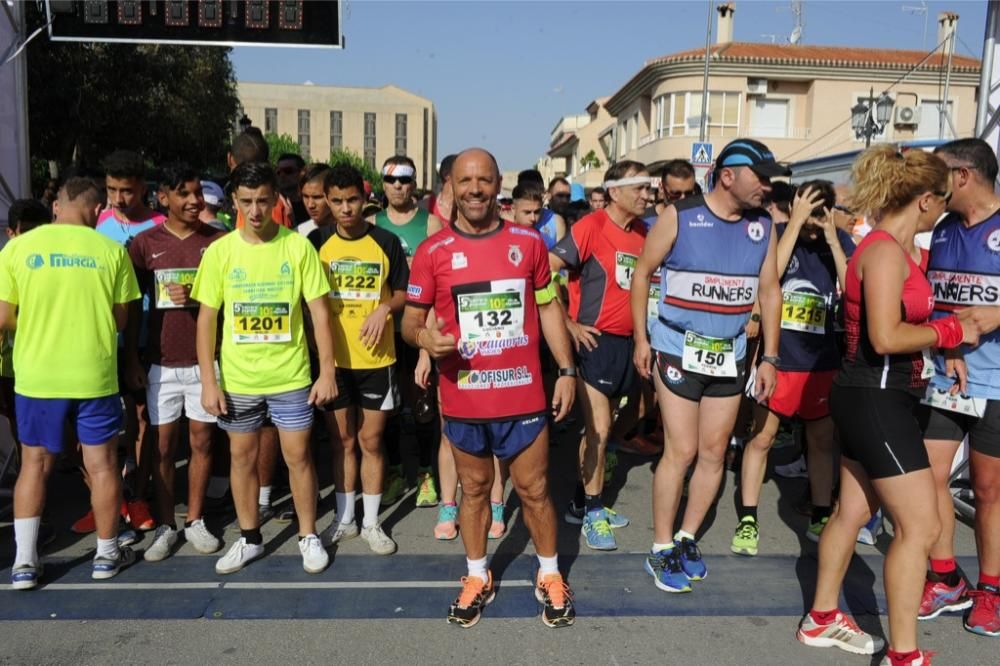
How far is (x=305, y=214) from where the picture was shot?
6.85 metres

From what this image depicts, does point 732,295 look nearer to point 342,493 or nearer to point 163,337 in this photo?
point 342,493

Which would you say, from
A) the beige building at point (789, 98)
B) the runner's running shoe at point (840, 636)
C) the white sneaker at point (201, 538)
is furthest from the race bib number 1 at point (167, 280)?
the beige building at point (789, 98)

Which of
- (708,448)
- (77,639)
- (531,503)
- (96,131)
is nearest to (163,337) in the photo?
(77,639)

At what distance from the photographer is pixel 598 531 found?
4.57m

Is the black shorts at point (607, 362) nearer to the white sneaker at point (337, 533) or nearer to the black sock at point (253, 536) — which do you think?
the white sneaker at point (337, 533)

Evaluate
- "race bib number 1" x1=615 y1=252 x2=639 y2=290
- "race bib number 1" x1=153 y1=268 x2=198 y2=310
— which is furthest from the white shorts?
"race bib number 1" x1=615 y1=252 x2=639 y2=290

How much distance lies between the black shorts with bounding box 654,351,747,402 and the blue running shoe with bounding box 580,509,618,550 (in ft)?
3.50

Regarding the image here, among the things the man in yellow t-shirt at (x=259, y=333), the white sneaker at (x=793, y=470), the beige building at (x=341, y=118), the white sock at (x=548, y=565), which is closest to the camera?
the white sock at (x=548, y=565)

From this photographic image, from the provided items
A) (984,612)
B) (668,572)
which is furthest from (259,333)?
(984,612)

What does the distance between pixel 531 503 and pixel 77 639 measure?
82.1 inches

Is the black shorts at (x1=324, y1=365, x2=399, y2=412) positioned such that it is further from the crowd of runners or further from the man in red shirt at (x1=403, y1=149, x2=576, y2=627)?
the man in red shirt at (x1=403, y1=149, x2=576, y2=627)

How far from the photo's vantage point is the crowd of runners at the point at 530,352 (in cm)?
322

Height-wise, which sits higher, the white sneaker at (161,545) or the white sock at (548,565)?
the white sock at (548,565)

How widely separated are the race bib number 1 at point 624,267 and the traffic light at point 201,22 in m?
5.51
